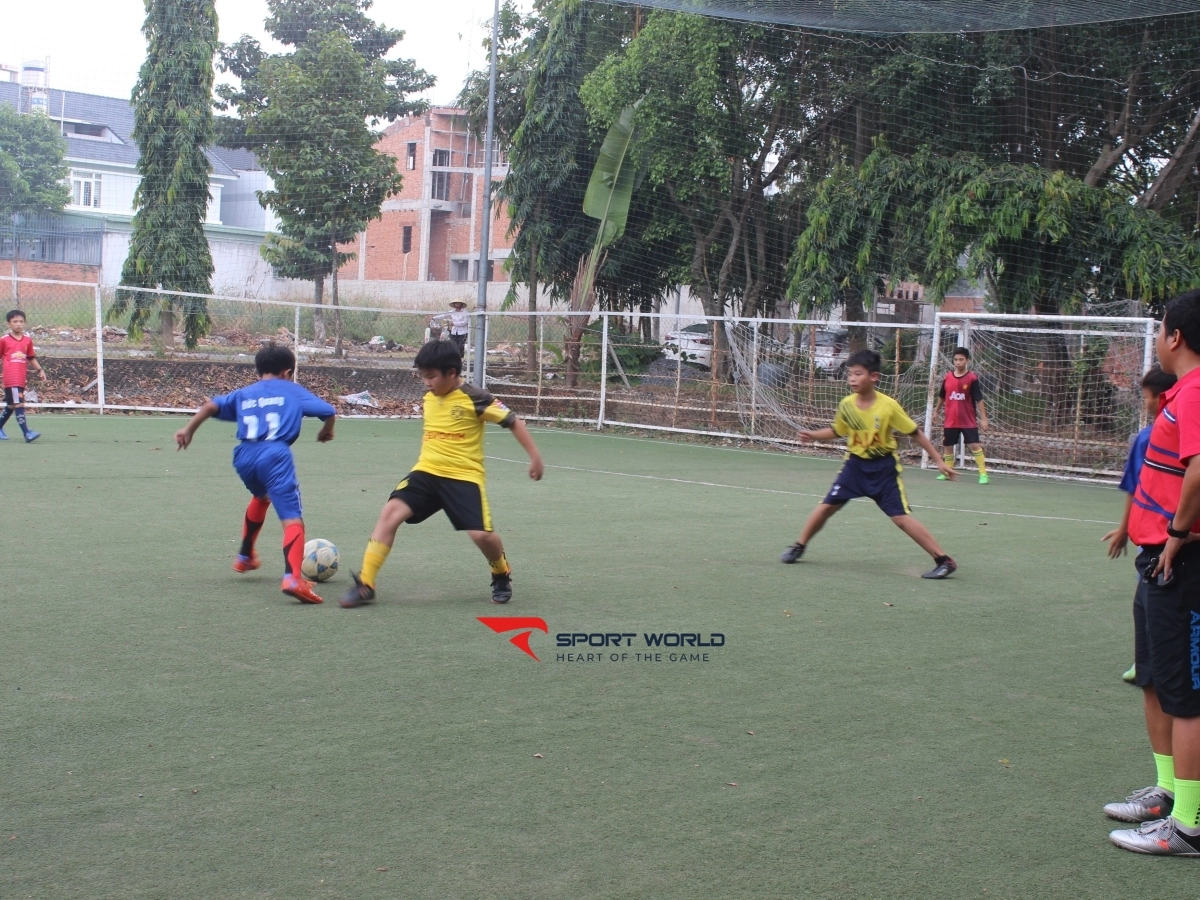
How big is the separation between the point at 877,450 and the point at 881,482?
21 cm

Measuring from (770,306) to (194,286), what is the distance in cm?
1207

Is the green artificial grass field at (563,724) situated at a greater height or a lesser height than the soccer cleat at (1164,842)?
lesser

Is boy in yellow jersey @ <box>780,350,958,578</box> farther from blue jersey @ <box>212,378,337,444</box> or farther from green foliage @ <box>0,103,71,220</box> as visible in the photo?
green foliage @ <box>0,103,71,220</box>

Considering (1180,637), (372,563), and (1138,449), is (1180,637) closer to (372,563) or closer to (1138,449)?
(1138,449)

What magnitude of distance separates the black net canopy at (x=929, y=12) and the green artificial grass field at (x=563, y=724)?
27.8ft

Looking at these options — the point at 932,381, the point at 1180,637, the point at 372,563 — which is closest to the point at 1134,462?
the point at 1180,637

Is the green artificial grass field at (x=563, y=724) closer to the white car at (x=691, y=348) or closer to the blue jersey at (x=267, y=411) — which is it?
the blue jersey at (x=267, y=411)

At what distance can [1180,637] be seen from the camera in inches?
131

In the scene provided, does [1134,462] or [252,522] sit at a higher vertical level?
[1134,462]

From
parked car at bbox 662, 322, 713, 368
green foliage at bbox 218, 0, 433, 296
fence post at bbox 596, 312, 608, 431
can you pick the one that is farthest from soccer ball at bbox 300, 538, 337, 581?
green foliage at bbox 218, 0, 433, 296

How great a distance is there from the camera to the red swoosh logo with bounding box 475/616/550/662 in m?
5.62

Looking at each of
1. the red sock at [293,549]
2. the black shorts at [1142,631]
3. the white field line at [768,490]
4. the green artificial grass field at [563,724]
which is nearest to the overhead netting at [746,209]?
the white field line at [768,490]

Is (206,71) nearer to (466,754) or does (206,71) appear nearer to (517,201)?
(517,201)

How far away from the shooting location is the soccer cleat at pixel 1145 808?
11.8ft
